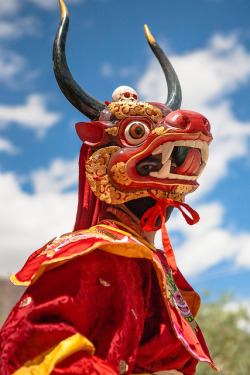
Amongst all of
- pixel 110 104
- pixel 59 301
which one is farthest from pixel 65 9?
pixel 59 301

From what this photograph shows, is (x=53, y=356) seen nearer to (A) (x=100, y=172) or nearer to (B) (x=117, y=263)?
(B) (x=117, y=263)

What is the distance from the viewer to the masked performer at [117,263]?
1976 millimetres

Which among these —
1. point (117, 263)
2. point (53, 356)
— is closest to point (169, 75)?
point (117, 263)

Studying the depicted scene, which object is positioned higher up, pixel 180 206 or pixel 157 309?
pixel 180 206

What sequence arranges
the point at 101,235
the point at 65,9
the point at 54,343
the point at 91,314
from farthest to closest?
the point at 65,9
the point at 101,235
the point at 91,314
the point at 54,343

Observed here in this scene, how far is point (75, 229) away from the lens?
8.94ft

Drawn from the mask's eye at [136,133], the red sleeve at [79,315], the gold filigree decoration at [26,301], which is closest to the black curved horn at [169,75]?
the mask's eye at [136,133]

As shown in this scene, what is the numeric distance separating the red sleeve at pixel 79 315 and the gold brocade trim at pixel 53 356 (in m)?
0.02

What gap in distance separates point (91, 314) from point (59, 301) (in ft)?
0.52

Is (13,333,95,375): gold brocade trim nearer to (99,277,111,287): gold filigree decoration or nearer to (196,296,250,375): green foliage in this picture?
(99,277,111,287): gold filigree decoration

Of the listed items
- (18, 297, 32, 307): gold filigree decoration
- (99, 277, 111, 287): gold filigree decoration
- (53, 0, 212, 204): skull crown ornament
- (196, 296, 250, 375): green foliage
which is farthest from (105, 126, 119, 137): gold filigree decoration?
(196, 296, 250, 375): green foliage

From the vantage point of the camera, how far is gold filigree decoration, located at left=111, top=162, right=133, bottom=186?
2.53 metres

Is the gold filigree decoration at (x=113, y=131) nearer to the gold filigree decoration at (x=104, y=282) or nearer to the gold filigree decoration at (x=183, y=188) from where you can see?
the gold filigree decoration at (x=183, y=188)

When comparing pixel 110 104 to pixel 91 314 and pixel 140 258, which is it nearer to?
pixel 140 258
